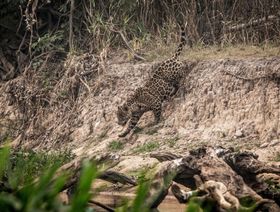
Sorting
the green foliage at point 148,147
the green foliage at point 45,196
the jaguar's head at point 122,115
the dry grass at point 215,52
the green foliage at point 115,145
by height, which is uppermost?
the green foliage at point 45,196

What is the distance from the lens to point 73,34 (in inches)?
625

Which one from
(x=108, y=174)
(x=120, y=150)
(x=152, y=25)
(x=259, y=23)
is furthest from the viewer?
(x=152, y=25)

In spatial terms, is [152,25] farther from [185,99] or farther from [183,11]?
[185,99]

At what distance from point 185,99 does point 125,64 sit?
2.01 metres

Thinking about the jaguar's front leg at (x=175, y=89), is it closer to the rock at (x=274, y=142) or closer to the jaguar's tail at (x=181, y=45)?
the jaguar's tail at (x=181, y=45)

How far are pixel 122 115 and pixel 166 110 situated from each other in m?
0.79

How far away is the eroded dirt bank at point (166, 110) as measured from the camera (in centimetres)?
1196

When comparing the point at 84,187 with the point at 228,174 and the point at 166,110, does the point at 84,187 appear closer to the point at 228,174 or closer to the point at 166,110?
the point at 228,174

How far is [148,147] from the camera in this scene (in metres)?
12.3

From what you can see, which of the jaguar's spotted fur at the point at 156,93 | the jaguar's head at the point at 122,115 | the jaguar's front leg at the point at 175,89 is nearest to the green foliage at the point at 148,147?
the jaguar's spotted fur at the point at 156,93

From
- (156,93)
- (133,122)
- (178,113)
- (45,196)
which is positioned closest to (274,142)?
(178,113)

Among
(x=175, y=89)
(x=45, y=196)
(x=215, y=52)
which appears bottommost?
(x=175, y=89)

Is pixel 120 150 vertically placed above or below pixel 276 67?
below

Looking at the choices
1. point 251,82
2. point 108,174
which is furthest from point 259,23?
point 108,174
